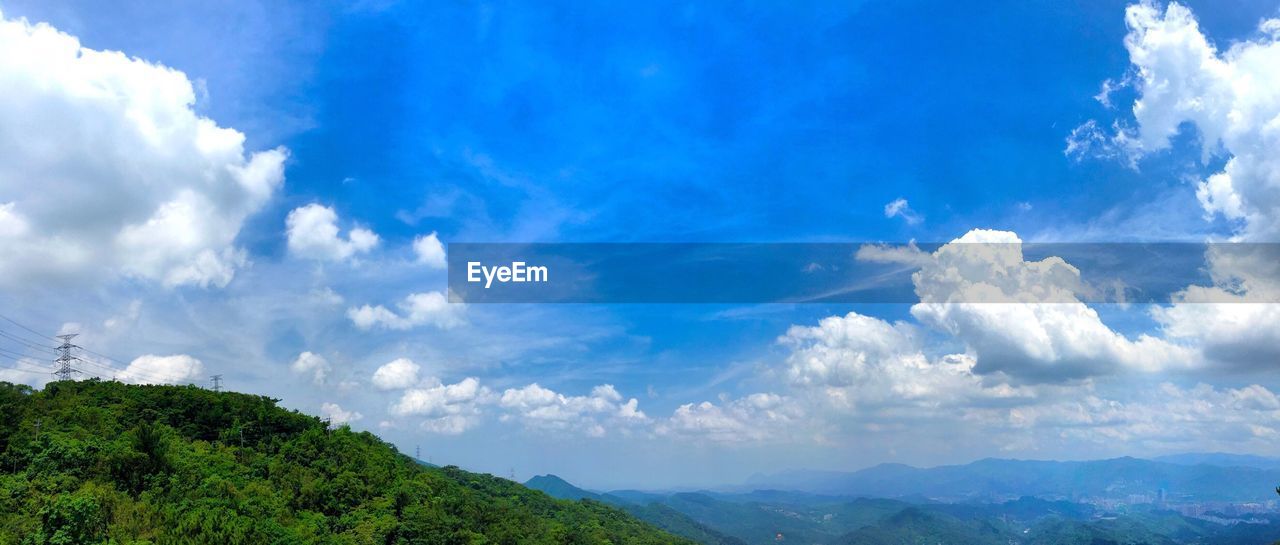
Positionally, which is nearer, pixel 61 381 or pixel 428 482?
pixel 61 381

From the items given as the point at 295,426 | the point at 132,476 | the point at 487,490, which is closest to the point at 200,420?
the point at 295,426

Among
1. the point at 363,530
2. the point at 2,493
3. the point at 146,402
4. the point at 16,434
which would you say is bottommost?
the point at 363,530

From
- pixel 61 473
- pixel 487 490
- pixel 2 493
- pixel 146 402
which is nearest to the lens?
pixel 2 493

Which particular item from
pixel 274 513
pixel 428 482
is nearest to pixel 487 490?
pixel 428 482

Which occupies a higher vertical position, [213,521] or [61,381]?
[61,381]

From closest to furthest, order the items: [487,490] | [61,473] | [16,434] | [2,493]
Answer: [2,493], [61,473], [16,434], [487,490]

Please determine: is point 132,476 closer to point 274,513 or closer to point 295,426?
point 274,513

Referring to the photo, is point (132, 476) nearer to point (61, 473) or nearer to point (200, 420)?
point (61, 473)
